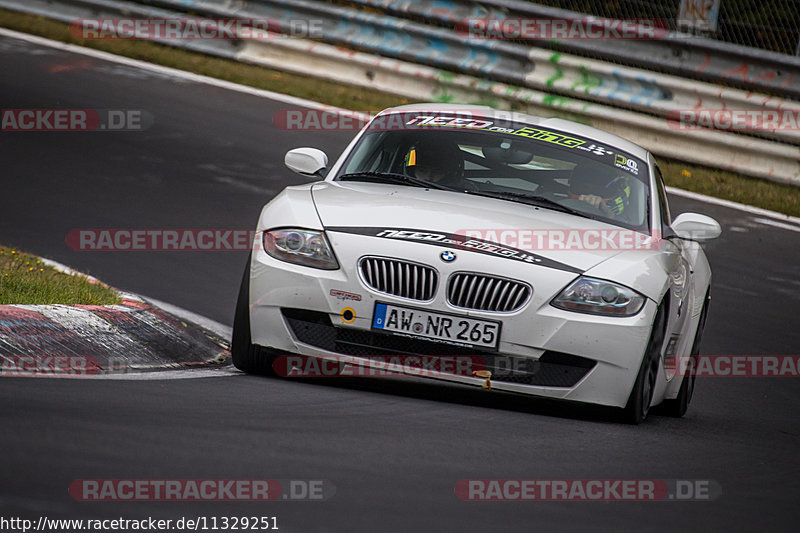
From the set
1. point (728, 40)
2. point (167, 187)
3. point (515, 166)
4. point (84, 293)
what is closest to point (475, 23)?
point (728, 40)

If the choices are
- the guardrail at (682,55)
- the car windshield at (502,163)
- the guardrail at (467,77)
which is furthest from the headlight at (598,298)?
the guardrail at (682,55)

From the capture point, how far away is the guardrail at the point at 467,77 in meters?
12.5

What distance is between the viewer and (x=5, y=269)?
706 cm

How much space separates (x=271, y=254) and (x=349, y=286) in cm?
48

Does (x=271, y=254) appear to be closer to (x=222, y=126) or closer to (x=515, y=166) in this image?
(x=515, y=166)
